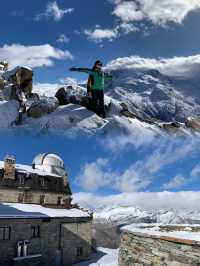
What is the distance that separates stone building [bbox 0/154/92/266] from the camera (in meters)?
36.2

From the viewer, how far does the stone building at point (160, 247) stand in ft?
33.1

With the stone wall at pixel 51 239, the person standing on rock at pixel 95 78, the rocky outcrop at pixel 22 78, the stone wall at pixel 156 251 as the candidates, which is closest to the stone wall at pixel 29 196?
the stone wall at pixel 51 239

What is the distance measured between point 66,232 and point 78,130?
2580cm

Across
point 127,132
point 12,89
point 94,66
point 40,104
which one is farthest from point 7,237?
point 94,66

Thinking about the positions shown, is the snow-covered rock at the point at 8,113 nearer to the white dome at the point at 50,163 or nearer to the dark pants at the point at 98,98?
the dark pants at the point at 98,98

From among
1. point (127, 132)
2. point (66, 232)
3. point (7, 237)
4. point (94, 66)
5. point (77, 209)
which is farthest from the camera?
point (77, 209)

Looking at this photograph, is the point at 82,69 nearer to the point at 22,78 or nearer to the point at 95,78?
the point at 95,78

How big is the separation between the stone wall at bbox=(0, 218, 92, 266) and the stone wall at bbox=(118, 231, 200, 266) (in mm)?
24272

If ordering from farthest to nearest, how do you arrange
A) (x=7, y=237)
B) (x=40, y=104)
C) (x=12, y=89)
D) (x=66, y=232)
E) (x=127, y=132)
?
(x=66, y=232) → (x=7, y=237) → (x=12, y=89) → (x=40, y=104) → (x=127, y=132)

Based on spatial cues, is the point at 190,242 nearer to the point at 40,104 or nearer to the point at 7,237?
the point at 40,104

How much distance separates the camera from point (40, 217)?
131ft

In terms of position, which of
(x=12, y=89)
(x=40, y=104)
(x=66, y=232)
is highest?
(x=12, y=89)

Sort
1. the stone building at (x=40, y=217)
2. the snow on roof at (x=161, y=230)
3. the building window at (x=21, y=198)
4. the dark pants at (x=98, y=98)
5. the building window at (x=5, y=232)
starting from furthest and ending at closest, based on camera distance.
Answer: the building window at (x=21, y=198)
the stone building at (x=40, y=217)
the building window at (x=5, y=232)
the dark pants at (x=98, y=98)
the snow on roof at (x=161, y=230)

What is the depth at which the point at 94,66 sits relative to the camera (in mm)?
12211
